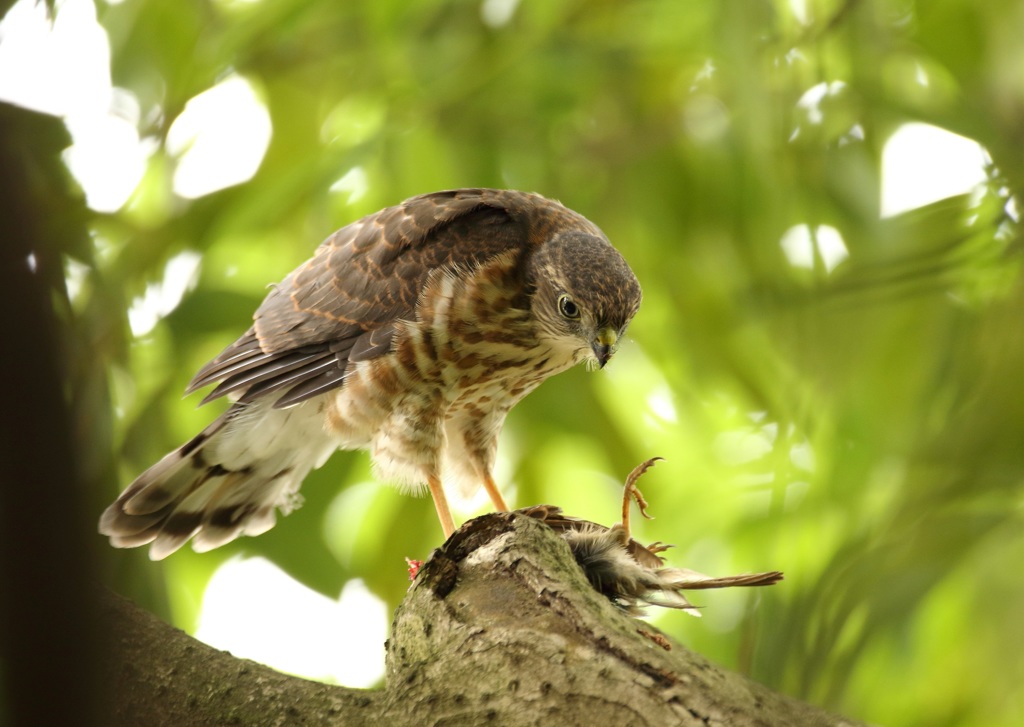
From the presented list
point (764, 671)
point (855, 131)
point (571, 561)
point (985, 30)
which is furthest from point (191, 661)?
point (985, 30)

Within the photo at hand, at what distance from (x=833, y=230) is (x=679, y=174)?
76 centimetres

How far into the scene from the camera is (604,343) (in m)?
3.99

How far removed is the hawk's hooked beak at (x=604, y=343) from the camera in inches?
156

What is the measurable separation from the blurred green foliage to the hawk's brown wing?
1.03 feet

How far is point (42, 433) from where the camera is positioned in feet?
2.76

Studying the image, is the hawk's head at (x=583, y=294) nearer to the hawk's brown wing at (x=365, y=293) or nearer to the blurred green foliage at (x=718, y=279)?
the hawk's brown wing at (x=365, y=293)

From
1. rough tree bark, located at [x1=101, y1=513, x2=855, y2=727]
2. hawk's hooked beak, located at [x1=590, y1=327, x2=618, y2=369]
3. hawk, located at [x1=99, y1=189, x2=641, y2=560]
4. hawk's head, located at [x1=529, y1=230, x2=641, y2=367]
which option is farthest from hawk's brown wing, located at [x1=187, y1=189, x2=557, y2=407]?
rough tree bark, located at [x1=101, y1=513, x2=855, y2=727]

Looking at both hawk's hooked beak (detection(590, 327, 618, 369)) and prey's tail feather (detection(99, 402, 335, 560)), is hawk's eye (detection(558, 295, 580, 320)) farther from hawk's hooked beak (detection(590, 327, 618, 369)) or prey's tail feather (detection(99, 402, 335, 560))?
prey's tail feather (detection(99, 402, 335, 560))

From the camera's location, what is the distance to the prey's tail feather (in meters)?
4.20

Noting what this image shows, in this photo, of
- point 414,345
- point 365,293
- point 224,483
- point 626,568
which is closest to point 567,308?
point 414,345

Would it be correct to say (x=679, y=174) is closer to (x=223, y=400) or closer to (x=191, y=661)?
(x=223, y=400)

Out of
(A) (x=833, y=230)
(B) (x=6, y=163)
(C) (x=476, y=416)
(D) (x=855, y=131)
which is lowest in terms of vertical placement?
(B) (x=6, y=163)

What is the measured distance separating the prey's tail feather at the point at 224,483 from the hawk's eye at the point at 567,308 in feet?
3.82

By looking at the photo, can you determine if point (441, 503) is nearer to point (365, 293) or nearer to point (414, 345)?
point (414, 345)
